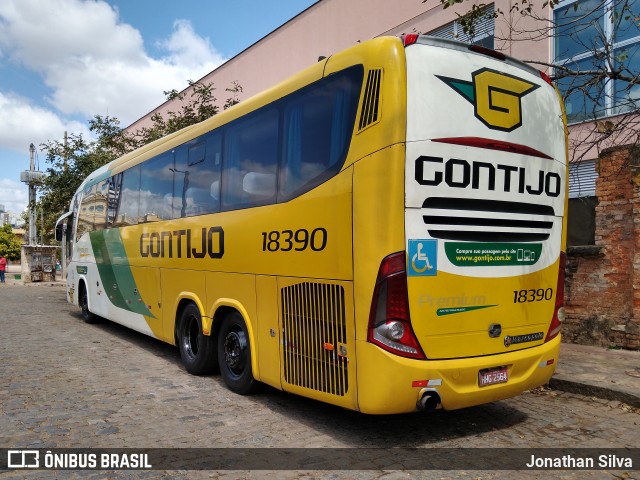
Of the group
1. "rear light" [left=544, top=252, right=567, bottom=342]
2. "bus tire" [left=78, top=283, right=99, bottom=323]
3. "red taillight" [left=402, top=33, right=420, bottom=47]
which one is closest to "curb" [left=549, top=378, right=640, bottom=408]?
"rear light" [left=544, top=252, right=567, bottom=342]

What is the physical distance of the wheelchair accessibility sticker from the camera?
4.19 metres

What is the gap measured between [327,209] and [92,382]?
13.7 ft

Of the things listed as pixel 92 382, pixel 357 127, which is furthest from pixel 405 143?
pixel 92 382

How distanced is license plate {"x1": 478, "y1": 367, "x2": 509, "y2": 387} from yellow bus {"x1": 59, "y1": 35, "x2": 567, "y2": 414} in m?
0.02

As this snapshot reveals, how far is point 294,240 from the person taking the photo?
5.10 m

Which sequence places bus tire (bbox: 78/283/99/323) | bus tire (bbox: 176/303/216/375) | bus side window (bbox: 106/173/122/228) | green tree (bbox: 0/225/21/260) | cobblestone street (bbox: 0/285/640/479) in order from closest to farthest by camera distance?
cobblestone street (bbox: 0/285/640/479)
bus tire (bbox: 176/303/216/375)
bus side window (bbox: 106/173/122/228)
bus tire (bbox: 78/283/99/323)
green tree (bbox: 0/225/21/260)

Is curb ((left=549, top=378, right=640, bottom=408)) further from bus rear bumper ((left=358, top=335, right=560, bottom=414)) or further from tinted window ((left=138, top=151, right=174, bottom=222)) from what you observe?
tinted window ((left=138, top=151, right=174, bottom=222))

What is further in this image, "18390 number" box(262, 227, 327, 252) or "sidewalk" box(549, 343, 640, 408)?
"sidewalk" box(549, 343, 640, 408)

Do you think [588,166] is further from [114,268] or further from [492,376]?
[114,268]

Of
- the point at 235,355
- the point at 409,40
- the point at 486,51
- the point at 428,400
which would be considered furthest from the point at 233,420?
the point at 486,51

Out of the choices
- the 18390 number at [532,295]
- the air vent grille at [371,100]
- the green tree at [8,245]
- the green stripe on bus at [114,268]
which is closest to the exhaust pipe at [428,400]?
the 18390 number at [532,295]

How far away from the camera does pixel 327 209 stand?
4703mm

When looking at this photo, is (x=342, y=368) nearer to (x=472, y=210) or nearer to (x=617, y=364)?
(x=472, y=210)

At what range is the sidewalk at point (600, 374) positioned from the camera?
19.8 feet
